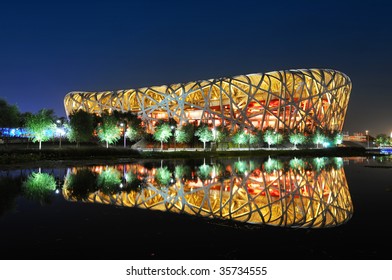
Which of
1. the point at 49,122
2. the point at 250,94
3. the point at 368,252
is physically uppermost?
the point at 250,94

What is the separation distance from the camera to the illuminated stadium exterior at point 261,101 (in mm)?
80875

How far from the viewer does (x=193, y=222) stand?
10234mm

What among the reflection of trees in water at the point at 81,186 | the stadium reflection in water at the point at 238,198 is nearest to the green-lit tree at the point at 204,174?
the stadium reflection in water at the point at 238,198

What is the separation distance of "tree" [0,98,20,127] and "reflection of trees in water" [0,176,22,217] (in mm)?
54486

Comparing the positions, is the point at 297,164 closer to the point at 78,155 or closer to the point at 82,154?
the point at 82,154

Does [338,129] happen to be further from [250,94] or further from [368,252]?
[368,252]

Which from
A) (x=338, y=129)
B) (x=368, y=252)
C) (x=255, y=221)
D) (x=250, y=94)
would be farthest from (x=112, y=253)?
(x=338, y=129)

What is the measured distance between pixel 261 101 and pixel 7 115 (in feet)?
171

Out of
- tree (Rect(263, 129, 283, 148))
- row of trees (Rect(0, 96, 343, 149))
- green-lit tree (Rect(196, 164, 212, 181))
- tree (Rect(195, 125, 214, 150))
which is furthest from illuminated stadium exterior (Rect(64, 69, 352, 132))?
green-lit tree (Rect(196, 164, 212, 181))

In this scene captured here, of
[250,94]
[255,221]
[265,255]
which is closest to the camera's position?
[265,255]

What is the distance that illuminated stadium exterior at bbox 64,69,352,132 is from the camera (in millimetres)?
80875

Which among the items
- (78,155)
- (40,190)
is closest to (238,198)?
(40,190)
